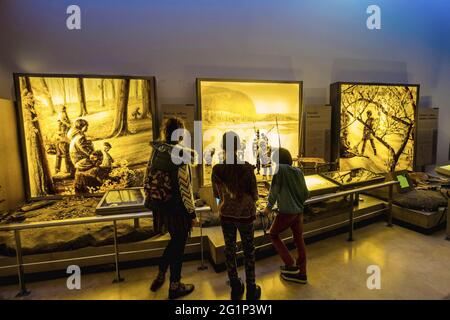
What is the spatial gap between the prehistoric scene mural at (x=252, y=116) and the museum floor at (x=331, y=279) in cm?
188

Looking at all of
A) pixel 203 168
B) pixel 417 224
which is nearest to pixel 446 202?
pixel 417 224

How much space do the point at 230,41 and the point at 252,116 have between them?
1.36 meters

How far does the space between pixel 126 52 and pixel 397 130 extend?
5567 millimetres

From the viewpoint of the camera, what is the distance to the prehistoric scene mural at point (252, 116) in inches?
183

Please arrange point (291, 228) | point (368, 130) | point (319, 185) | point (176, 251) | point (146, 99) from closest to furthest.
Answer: point (176, 251) → point (291, 228) → point (319, 185) → point (146, 99) → point (368, 130)

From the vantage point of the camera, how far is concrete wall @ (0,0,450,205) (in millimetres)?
4062

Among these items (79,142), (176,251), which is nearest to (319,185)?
(176,251)

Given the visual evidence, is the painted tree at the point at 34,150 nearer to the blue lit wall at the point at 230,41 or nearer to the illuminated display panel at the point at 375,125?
the blue lit wall at the point at 230,41

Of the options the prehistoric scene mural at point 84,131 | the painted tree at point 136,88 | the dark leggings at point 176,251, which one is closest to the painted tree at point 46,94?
the prehistoric scene mural at point 84,131

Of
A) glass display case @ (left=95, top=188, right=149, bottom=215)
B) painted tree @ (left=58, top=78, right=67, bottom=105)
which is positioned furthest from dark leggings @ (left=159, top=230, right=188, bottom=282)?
painted tree @ (left=58, top=78, right=67, bottom=105)

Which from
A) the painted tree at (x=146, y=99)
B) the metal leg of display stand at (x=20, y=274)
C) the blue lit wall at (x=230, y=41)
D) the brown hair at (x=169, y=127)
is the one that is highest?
the blue lit wall at (x=230, y=41)

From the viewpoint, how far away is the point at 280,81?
499 centimetres

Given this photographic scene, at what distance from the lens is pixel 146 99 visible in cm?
434

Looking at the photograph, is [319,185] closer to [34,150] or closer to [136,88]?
[136,88]
